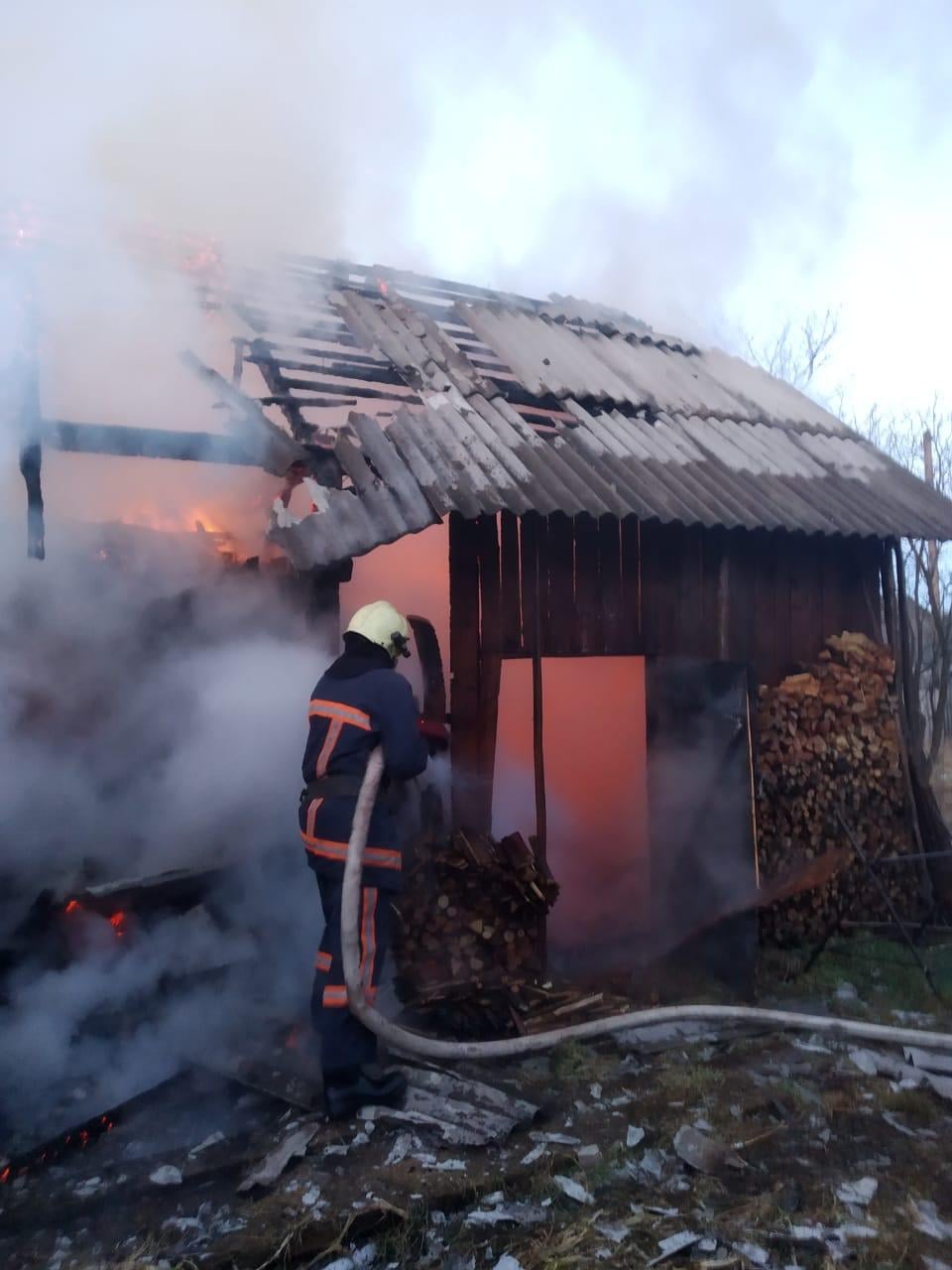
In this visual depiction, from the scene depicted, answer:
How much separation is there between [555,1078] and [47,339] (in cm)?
493

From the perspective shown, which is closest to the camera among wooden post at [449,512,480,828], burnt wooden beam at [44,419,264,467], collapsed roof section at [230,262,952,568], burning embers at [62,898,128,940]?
burning embers at [62,898,128,940]

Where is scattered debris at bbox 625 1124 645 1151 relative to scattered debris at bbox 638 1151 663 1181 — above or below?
above

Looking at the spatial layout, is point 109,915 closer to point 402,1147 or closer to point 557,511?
point 402,1147

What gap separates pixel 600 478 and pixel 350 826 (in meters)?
3.06

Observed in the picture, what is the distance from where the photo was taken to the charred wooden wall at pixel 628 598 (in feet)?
20.9

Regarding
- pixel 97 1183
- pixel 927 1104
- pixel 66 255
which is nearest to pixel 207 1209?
pixel 97 1183

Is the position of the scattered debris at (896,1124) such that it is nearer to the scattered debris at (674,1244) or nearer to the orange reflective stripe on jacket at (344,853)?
the scattered debris at (674,1244)

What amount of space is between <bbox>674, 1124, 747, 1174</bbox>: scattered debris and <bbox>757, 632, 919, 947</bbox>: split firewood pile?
319cm

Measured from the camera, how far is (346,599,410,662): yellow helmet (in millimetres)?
4914

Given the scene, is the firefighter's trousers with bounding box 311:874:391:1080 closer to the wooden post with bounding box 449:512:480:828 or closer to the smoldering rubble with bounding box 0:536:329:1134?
the smoldering rubble with bounding box 0:536:329:1134

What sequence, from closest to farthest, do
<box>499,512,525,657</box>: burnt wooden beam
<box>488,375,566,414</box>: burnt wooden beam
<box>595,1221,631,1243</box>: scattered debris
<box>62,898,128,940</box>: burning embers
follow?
<box>595,1221,631,1243</box>: scattered debris < <box>62,898,128,940</box>: burning embers < <box>499,512,525,657</box>: burnt wooden beam < <box>488,375,566,414</box>: burnt wooden beam

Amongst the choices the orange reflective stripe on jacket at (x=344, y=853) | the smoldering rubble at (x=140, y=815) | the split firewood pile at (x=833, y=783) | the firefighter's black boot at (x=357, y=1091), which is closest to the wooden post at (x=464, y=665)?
the smoldering rubble at (x=140, y=815)

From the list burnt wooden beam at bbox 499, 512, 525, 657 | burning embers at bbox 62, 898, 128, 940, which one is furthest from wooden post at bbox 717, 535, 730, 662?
burning embers at bbox 62, 898, 128, 940

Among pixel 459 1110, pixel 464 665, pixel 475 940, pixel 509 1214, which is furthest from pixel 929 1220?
pixel 464 665
